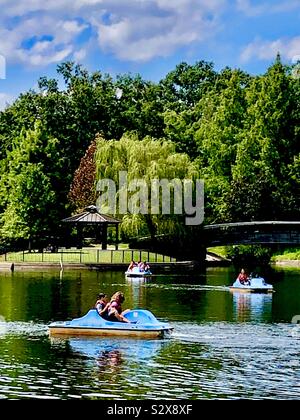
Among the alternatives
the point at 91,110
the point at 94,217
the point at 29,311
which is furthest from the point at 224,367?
the point at 91,110

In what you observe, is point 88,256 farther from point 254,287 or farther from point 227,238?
point 254,287

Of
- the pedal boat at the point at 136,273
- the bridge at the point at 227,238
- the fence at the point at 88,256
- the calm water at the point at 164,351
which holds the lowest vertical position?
the calm water at the point at 164,351

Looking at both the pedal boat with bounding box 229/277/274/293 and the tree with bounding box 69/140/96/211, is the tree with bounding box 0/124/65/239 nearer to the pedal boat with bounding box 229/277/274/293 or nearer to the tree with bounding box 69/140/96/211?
the tree with bounding box 69/140/96/211

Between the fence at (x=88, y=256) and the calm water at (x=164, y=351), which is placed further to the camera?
the fence at (x=88, y=256)

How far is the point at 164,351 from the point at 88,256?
102ft

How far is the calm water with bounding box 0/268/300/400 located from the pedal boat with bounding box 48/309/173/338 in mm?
343

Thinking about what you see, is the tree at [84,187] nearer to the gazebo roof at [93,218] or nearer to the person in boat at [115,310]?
the gazebo roof at [93,218]

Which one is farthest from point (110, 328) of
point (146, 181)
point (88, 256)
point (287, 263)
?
point (287, 263)

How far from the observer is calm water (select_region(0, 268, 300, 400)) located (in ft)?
56.9

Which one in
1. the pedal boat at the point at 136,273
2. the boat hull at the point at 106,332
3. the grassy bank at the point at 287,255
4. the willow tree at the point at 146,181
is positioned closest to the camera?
the boat hull at the point at 106,332

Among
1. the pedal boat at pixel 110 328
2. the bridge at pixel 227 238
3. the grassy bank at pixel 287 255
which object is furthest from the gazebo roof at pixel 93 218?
the pedal boat at pixel 110 328

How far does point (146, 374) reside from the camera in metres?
19.0

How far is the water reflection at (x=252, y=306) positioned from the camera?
29312 millimetres

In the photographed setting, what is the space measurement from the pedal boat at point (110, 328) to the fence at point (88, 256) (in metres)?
27.3
